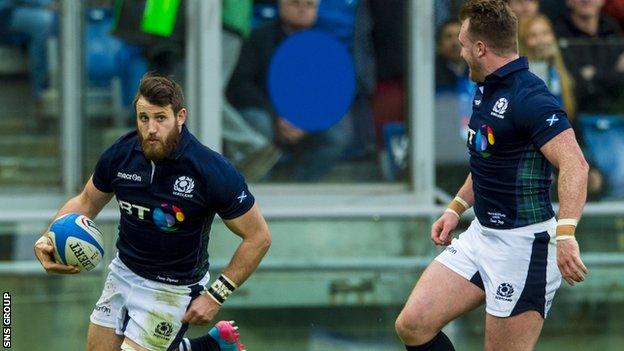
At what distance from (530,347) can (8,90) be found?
4.40m

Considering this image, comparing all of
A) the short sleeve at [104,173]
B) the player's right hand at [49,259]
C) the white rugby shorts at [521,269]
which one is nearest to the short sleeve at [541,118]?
the white rugby shorts at [521,269]

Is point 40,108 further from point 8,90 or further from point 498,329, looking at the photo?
point 498,329

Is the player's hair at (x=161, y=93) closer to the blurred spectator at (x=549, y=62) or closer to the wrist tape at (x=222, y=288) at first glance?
the wrist tape at (x=222, y=288)

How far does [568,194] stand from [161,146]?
1857mm

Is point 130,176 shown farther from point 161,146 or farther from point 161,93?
point 161,93

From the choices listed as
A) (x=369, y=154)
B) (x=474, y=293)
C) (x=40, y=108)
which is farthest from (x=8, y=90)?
(x=474, y=293)

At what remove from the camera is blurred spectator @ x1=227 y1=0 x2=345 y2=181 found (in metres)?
9.88

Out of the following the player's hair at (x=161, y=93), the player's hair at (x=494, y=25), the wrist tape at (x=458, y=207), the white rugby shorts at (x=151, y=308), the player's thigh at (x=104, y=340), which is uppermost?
the player's hair at (x=494, y=25)

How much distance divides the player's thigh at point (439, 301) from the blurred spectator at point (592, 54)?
3694mm

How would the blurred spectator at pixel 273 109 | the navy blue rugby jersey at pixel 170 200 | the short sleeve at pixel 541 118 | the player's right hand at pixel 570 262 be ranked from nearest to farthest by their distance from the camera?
the player's right hand at pixel 570 262
the short sleeve at pixel 541 118
the navy blue rugby jersey at pixel 170 200
the blurred spectator at pixel 273 109

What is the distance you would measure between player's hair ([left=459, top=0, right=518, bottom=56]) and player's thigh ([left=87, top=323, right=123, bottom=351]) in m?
2.26

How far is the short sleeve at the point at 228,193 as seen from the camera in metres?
6.88

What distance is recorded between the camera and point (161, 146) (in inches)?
269

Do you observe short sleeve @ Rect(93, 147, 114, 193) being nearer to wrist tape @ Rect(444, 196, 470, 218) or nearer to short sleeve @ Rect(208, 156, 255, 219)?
short sleeve @ Rect(208, 156, 255, 219)
